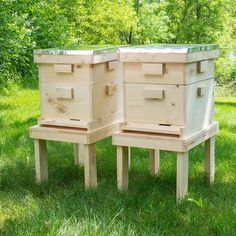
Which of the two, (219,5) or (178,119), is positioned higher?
(219,5)

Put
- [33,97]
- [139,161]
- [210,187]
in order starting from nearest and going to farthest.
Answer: [210,187]
[139,161]
[33,97]

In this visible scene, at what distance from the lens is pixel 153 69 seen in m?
3.72

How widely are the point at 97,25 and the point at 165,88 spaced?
1147cm

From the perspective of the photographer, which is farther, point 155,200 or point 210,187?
point 210,187

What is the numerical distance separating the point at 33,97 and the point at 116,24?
7.65 metres

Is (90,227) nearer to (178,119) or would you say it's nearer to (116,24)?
(178,119)

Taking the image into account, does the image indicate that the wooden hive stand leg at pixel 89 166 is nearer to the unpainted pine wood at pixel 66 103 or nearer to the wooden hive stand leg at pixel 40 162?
the unpainted pine wood at pixel 66 103

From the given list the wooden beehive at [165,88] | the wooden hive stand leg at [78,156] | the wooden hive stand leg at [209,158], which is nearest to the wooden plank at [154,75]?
the wooden beehive at [165,88]

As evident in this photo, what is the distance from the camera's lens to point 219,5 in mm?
24859

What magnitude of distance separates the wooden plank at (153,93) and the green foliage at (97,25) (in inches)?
143

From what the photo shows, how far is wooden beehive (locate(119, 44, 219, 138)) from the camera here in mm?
3658

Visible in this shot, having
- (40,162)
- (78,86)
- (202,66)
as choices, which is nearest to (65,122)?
(78,86)

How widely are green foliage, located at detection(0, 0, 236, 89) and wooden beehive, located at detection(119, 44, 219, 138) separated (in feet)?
11.5

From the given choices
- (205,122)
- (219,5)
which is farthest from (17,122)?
(219,5)
